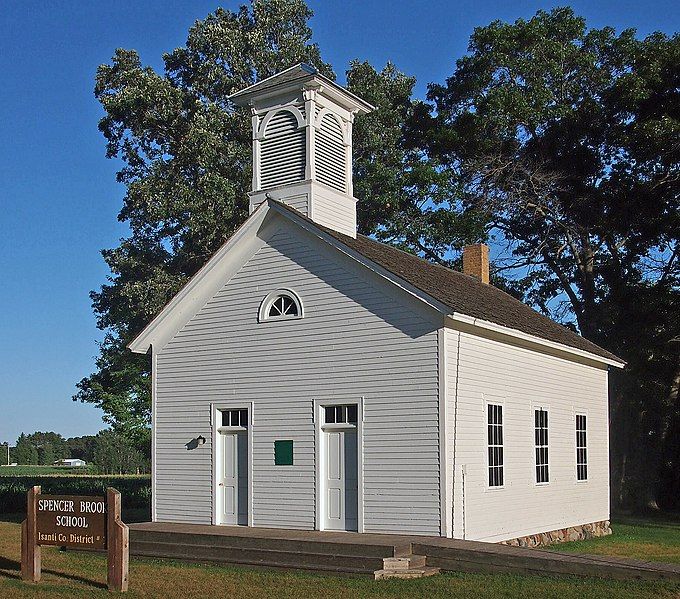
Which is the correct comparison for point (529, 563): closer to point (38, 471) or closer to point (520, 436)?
point (520, 436)

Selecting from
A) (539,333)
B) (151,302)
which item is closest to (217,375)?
(539,333)

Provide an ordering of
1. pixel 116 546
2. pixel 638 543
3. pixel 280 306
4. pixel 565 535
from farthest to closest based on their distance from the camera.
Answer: pixel 638 543
pixel 565 535
pixel 280 306
pixel 116 546

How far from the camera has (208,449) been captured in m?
19.7

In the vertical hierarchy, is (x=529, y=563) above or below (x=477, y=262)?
below

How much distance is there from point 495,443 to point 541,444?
2.52 meters

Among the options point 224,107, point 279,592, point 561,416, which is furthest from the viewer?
point 224,107

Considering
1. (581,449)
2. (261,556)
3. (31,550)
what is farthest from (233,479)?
(581,449)

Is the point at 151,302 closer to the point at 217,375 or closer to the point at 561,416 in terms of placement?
the point at 217,375

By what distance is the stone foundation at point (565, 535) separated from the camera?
62.7 feet

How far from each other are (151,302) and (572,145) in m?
15.7

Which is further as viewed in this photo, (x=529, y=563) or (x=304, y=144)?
(x=304, y=144)

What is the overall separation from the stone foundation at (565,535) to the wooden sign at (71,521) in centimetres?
768

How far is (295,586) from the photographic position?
14.1 metres

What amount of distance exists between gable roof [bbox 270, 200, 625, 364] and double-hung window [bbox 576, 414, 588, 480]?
1.73m
